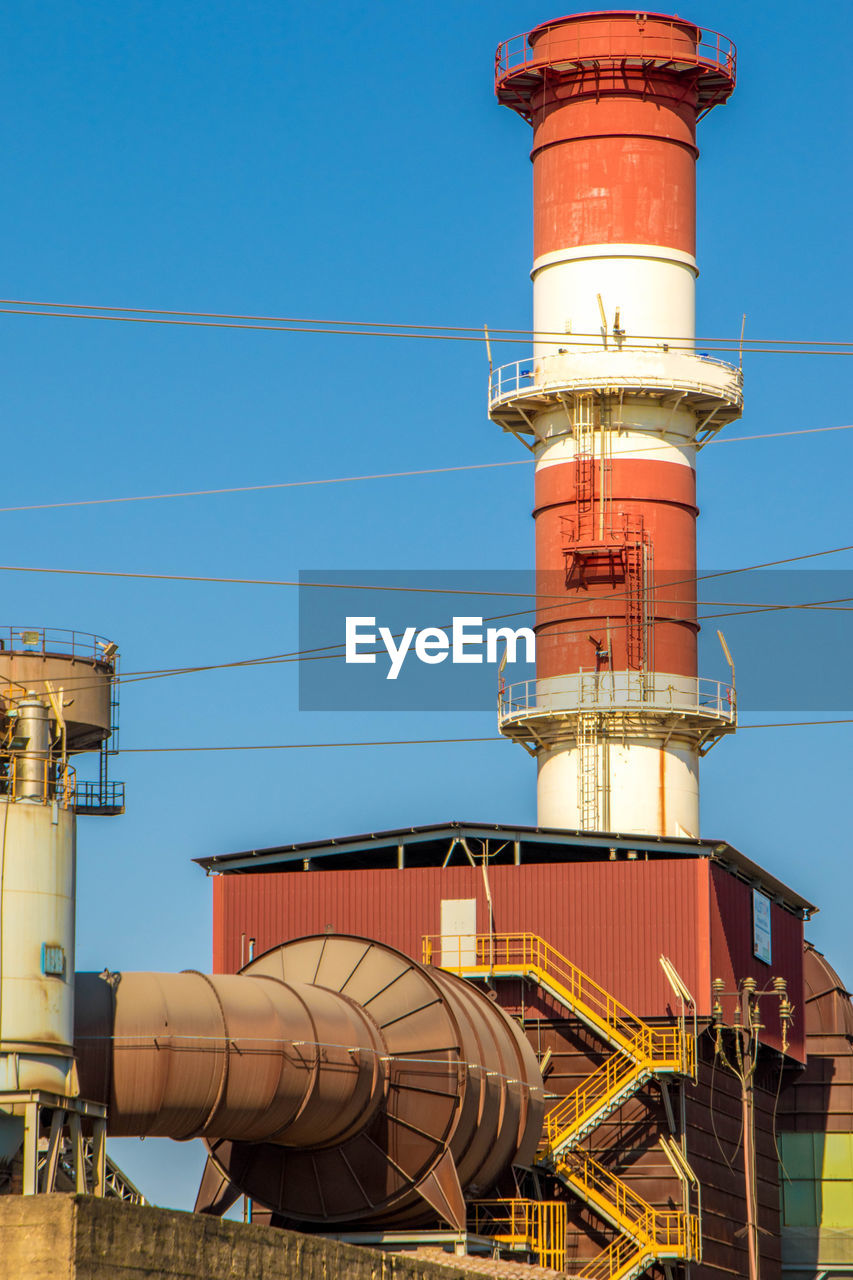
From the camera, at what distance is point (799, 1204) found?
58188 millimetres

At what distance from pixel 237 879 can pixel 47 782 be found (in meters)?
17.0

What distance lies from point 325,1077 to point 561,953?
12471 mm

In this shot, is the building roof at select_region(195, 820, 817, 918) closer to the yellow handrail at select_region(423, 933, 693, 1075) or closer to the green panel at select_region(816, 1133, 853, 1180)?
the yellow handrail at select_region(423, 933, 693, 1075)

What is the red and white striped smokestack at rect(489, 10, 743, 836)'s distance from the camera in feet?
184

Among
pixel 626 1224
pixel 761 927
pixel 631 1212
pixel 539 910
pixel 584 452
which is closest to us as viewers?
pixel 626 1224

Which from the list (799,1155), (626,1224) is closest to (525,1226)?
(626,1224)

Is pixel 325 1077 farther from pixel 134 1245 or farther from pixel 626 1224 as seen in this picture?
pixel 626 1224

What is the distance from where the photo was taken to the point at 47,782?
113 ft

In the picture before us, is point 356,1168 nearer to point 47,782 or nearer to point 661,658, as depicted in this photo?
point 47,782

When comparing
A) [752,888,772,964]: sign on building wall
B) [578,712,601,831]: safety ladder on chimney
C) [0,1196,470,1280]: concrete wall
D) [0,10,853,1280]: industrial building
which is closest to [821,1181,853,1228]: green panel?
[0,10,853,1280]: industrial building

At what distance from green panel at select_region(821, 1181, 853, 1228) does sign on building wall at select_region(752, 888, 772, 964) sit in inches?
310

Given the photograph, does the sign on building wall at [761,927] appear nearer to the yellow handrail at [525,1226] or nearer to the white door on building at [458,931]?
the white door on building at [458,931]

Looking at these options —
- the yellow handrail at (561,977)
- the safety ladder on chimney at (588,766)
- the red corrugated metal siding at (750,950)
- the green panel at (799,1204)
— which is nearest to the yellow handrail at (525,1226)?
the yellow handrail at (561,977)

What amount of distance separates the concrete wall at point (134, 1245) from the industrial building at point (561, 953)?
2.94 meters
